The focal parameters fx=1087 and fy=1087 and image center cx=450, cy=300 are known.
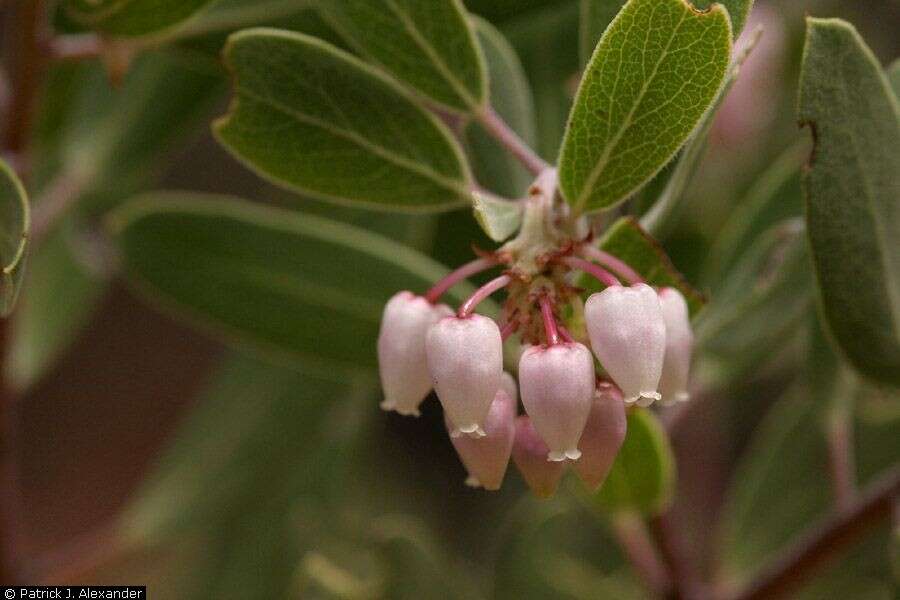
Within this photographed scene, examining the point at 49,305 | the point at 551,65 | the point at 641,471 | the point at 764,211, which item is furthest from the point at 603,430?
the point at 49,305

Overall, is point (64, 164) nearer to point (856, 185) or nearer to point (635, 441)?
point (635, 441)

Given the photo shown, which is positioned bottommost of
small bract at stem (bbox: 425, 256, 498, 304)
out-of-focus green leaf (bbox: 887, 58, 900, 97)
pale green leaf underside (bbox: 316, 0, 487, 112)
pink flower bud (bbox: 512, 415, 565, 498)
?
pink flower bud (bbox: 512, 415, 565, 498)

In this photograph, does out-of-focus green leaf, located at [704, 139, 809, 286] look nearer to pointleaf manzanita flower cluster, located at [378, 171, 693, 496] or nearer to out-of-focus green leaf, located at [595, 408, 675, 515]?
out-of-focus green leaf, located at [595, 408, 675, 515]

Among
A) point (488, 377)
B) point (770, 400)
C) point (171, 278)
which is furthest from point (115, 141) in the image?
point (770, 400)

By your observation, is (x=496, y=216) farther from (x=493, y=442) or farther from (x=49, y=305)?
(x=49, y=305)

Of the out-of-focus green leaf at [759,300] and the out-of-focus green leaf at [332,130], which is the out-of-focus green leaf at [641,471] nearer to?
the out-of-focus green leaf at [759,300]

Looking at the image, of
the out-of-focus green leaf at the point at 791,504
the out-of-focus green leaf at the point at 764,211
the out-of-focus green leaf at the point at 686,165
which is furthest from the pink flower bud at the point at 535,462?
the out-of-focus green leaf at the point at 791,504

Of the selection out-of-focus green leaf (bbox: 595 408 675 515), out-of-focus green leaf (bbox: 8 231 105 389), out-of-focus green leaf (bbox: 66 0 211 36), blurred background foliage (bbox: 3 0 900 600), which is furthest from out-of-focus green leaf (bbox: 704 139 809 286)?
out-of-focus green leaf (bbox: 8 231 105 389)

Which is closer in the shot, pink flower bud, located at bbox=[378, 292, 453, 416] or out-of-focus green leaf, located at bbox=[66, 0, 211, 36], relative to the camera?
pink flower bud, located at bbox=[378, 292, 453, 416]
